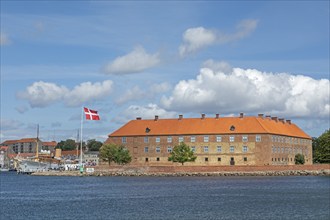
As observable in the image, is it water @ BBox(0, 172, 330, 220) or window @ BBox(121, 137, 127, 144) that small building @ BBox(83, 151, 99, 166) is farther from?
water @ BBox(0, 172, 330, 220)

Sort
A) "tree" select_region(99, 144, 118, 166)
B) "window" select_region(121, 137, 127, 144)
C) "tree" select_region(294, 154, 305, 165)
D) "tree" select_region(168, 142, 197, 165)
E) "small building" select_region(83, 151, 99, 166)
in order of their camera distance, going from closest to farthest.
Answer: "tree" select_region(168, 142, 197, 165) → "tree" select_region(99, 144, 118, 166) → "window" select_region(121, 137, 127, 144) → "tree" select_region(294, 154, 305, 165) → "small building" select_region(83, 151, 99, 166)

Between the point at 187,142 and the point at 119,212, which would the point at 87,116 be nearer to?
the point at 187,142

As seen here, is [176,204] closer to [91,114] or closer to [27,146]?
[91,114]

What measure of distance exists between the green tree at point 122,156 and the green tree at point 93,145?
8737 cm

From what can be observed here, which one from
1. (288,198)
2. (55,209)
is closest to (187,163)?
(288,198)

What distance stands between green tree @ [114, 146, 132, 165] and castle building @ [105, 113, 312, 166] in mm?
2383

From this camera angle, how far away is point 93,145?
16638 cm

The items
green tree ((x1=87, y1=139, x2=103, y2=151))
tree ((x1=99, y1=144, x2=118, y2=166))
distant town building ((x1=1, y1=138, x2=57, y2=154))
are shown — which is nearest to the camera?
tree ((x1=99, y1=144, x2=118, y2=166))

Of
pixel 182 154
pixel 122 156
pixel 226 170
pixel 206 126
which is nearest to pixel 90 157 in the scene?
pixel 122 156

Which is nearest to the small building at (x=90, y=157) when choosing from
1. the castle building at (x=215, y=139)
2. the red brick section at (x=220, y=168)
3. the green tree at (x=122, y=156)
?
the castle building at (x=215, y=139)

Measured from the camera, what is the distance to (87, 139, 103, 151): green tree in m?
166

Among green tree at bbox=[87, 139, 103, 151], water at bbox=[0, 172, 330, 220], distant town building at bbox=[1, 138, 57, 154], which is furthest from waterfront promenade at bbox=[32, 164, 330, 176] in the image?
distant town building at bbox=[1, 138, 57, 154]

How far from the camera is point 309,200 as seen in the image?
3612 centimetres

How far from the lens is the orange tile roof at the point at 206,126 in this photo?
76.5 meters
